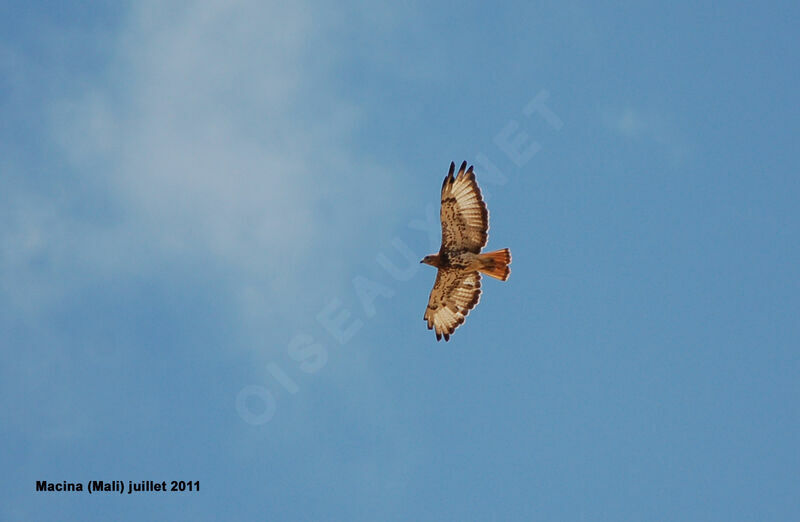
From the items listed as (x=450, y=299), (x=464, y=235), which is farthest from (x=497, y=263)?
(x=450, y=299)

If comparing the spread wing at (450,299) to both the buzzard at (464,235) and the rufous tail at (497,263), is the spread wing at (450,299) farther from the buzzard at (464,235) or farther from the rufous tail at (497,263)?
the rufous tail at (497,263)

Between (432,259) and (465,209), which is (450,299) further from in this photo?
(465,209)

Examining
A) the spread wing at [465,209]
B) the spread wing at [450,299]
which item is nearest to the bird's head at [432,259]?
the spread wing at [450,299]

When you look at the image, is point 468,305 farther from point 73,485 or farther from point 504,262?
point 73,485

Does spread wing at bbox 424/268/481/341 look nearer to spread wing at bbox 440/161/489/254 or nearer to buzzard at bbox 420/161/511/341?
buzzard at bbox 420/161/511/341

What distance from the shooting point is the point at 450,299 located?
62.6 ft

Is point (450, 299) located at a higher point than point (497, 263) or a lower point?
higher

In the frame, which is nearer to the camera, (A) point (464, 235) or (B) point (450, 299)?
(A) point (464, 235)

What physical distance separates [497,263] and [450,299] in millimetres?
1620

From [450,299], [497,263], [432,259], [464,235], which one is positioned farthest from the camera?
[450,299]

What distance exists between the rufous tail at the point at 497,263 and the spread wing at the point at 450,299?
0.58 m

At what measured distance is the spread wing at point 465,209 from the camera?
17750mm

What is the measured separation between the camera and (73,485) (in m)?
19.6

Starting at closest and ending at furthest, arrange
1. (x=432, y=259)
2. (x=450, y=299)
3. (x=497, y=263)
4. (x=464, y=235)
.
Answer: (x=497, y=263), (x=464, y=235), (x=432, y=259), (x=450, y=299)
